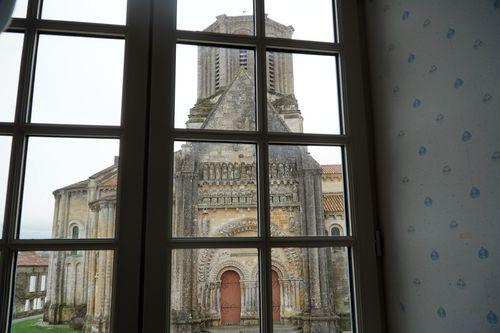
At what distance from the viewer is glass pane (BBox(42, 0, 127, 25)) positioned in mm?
1462

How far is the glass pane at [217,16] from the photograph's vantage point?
5.08 ft

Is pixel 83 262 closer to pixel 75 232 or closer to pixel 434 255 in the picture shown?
pixel 75 232

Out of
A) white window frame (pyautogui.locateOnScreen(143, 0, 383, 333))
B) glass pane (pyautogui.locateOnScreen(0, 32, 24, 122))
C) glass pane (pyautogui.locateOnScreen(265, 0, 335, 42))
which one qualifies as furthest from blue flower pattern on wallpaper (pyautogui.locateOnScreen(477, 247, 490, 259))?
glass pane (pyautogui.locateOnScreen(0, 32, 24, 122))

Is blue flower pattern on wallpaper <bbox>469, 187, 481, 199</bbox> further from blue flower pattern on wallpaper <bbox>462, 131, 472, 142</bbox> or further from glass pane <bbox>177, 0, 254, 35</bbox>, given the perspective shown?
glass pane <bbox>177, 0, 254, 35</bbox>

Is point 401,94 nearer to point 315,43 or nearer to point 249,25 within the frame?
point 315,43

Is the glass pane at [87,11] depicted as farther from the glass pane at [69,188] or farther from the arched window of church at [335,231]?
the arched window of church at [335,231]

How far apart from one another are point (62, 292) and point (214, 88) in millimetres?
873

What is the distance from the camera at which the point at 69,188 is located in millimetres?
1368

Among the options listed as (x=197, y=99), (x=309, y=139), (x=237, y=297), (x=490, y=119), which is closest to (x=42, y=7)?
(x=197, y=99)

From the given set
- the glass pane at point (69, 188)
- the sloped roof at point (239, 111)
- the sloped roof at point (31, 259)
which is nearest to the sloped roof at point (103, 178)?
the glass pane at point (69, 188)

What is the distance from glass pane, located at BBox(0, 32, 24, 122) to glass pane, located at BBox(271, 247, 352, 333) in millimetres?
1020

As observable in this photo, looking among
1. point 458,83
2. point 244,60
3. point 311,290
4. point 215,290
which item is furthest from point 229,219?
point 458,83

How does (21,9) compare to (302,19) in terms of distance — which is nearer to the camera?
(21,9)

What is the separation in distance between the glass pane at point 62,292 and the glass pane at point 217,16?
0.91m
